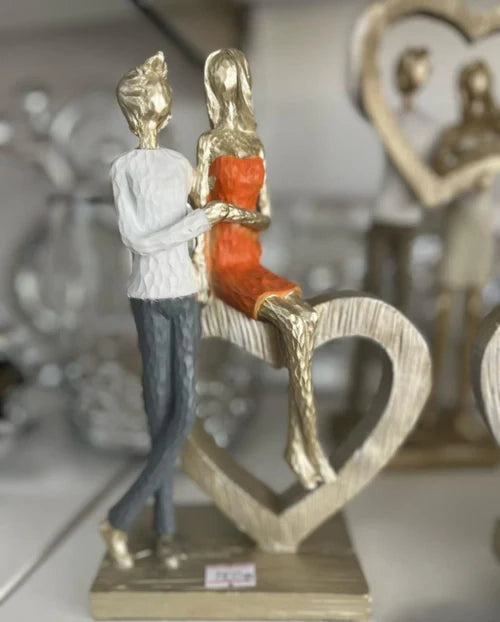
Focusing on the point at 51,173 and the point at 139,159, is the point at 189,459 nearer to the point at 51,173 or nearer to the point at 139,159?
the point at 139,159

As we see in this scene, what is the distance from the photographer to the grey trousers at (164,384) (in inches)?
20.9

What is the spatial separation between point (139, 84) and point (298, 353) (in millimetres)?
234

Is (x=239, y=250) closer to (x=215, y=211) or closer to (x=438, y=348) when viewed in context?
(x=215, y=211)

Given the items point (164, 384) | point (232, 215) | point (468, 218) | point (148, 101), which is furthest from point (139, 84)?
point (468, 218)

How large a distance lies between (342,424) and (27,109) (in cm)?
58

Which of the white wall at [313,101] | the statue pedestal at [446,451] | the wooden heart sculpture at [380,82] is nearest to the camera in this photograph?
the wooden heart sculpture at [380,82]

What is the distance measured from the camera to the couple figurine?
0.50m

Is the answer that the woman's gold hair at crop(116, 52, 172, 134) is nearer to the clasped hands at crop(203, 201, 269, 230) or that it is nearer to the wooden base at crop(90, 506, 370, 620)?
the clasped hands at crop(203, 201, 269, 230)

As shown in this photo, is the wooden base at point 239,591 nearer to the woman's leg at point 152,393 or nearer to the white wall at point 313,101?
the woman's leg at point 152,393

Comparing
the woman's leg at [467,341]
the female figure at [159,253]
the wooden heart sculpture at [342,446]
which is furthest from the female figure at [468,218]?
the female figure at [159,253]

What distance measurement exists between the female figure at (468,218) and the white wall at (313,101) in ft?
1.00

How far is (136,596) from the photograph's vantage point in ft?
1.81

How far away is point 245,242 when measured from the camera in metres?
0.57

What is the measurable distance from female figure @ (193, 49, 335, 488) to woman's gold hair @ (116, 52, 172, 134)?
5 centimetres
